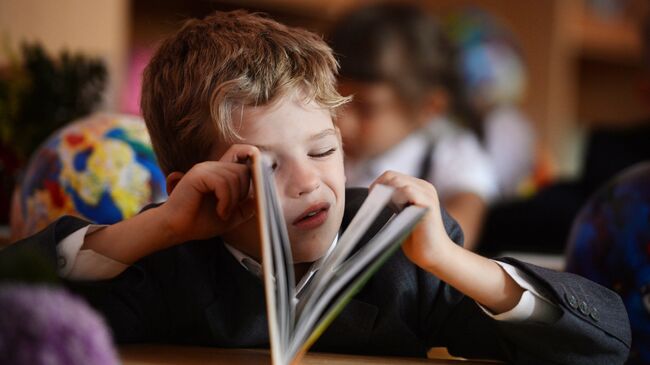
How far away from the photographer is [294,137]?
1.09 m

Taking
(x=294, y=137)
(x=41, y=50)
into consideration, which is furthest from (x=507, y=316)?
(x=41, y=50)

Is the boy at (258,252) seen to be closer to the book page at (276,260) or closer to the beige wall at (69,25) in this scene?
the book page at (276,260)

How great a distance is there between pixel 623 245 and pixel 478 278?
0.45 metres

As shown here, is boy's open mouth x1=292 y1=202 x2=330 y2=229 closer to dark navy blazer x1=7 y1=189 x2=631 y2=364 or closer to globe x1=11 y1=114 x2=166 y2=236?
dark navy blazer x1=7 y1=189 x2=631 y2=364

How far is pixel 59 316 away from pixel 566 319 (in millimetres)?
610

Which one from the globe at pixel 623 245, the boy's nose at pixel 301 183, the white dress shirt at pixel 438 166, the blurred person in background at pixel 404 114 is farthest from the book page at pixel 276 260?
the white dress shirt at pixel 438 166

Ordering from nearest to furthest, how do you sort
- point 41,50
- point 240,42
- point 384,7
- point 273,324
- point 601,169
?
point 273,324 < point 240,42 < point 41,50 < point 601,169 < point 384,7

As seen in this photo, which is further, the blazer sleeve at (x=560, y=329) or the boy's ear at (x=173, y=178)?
the boy's ear at (x=173, y=178)

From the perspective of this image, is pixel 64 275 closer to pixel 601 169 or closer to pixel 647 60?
pixel 647 60

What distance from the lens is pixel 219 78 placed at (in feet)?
3.77

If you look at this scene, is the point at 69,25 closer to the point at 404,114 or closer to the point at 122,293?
the point at 404,114

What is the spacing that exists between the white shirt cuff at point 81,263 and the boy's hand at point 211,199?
80mm

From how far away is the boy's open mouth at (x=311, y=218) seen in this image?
107 centimetres

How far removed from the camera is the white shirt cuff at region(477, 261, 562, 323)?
3.47 ft
